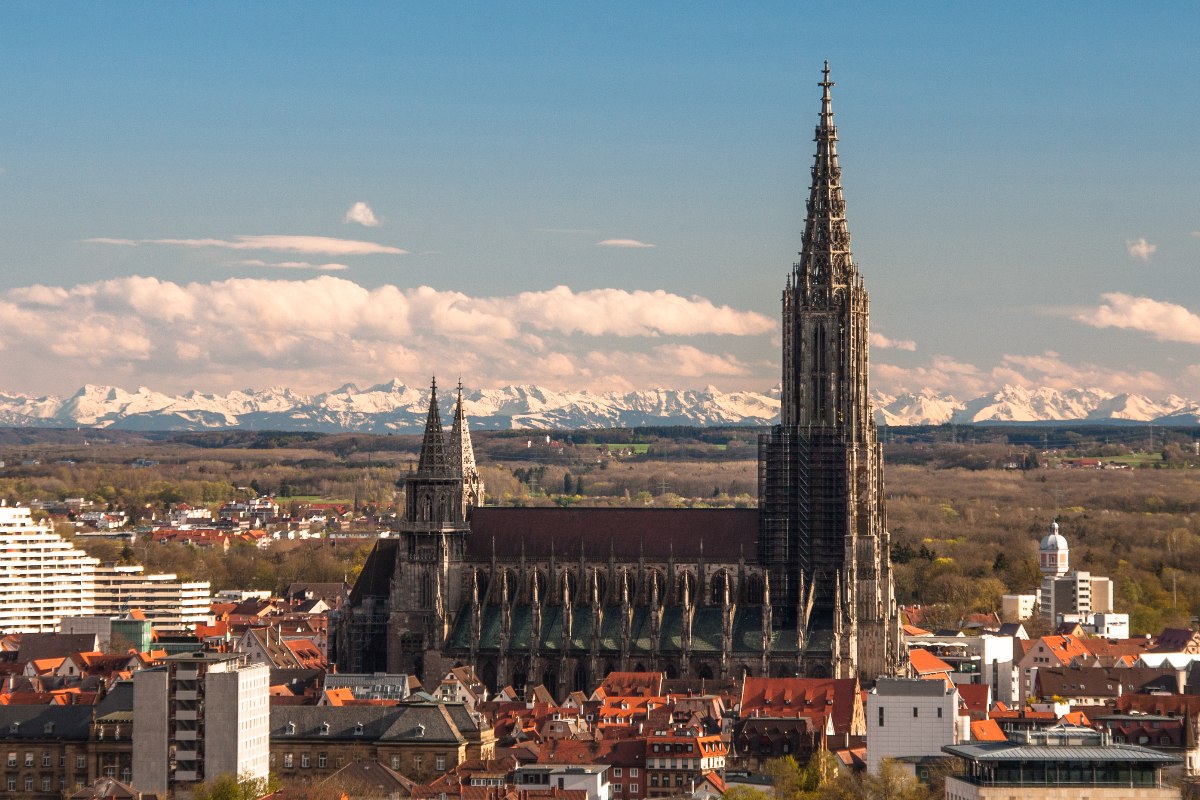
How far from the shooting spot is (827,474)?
16062 cm

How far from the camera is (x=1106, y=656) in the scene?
189 m

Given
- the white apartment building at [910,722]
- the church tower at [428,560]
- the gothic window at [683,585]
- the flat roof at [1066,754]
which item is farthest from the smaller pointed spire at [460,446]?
the flat roof at [1066,754]

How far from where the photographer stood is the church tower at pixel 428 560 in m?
161

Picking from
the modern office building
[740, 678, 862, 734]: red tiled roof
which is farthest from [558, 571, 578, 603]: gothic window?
the modern office building

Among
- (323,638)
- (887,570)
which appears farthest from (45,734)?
(323,638)

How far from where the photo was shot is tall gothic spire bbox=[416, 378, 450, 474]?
6526 inches

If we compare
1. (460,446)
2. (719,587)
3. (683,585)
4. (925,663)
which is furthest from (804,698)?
(460,446)

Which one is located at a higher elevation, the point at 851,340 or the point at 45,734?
the point at 851,340

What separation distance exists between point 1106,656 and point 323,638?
52.7 metres

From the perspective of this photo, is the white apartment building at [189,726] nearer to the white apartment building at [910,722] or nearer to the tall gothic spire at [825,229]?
the white apartment building at [910,722]

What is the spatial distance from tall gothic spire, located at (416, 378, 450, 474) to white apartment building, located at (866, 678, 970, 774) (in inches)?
1590

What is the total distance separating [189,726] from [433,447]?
1879 inches

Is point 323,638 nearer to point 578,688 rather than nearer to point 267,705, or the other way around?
point 578,688

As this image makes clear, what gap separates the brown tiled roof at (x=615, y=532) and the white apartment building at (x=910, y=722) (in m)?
28.9
